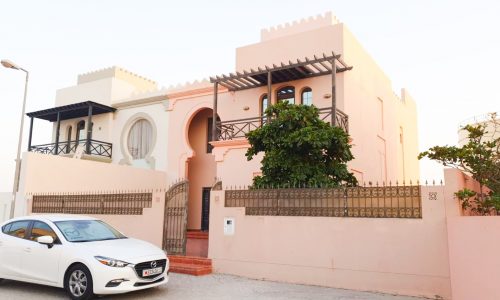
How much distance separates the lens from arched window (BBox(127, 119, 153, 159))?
20.9 metres

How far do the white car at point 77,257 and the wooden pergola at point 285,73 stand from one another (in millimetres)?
8443

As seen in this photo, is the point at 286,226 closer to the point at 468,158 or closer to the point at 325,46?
the point at 468,158

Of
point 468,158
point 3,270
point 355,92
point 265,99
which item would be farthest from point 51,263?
point 355,92

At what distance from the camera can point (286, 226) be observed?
9578 mm

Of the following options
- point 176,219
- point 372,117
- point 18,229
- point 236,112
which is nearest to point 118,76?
point 236,112

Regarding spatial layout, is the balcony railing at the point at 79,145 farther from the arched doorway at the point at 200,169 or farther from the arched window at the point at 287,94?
the arched window at the point at 287,94

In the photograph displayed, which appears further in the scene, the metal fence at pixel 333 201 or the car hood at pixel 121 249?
the metal fence at pixel 333 201

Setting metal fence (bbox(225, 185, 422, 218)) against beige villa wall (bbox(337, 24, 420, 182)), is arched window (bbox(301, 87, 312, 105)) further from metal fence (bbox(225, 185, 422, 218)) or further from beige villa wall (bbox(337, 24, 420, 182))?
metal fence (bbox(225, 185, 422, 218))

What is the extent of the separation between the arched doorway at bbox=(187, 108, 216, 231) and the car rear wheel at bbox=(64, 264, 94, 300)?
40.4 ft

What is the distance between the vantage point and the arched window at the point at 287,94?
54.7ft

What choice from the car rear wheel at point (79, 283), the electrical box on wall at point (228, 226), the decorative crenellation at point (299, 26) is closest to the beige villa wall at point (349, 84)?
the decorative crenellation at point (299, 26)

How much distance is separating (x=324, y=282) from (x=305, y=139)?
322 cm

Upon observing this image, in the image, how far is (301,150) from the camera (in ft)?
34.6

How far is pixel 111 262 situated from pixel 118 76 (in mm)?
17324
